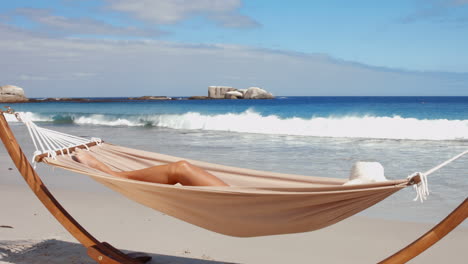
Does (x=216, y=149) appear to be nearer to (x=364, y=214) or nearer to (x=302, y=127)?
(x=364, y=214)

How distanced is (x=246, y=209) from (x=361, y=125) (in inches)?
389

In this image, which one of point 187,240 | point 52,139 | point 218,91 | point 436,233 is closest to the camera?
point 436,233

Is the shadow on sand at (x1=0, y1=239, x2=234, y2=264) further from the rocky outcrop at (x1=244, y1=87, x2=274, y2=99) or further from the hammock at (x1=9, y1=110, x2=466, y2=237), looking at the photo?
the rocky outcrop at (x1=244, y1=87, x2=274, y2=99)

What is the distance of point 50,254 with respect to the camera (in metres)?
2.31

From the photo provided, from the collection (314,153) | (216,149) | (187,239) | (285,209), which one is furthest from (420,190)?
(216,149)

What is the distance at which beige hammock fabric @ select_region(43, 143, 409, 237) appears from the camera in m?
1.65

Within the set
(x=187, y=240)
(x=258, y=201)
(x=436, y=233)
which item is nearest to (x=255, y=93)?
(x=187, y=240)

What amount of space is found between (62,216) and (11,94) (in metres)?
41.4

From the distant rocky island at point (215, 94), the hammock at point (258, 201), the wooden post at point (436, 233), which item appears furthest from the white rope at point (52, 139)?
the distant rocky island at point (215, 94)

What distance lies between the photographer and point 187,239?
2.57 metres

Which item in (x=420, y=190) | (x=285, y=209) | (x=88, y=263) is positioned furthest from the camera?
(x=88, y=263)

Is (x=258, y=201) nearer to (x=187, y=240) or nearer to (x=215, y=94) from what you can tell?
(x=187, y=240)

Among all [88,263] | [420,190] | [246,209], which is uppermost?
[420,190]

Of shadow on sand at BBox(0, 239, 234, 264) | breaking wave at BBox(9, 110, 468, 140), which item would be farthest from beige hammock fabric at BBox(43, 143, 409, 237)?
breaking wave at BBox(9, 110, 468, 140)
